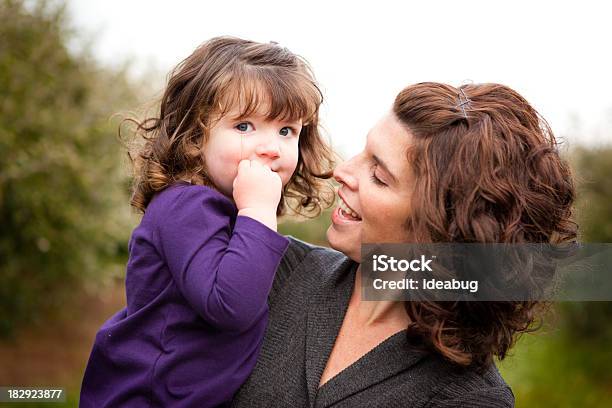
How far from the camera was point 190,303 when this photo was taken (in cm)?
197

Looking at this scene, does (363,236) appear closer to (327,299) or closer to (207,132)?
(327,299)

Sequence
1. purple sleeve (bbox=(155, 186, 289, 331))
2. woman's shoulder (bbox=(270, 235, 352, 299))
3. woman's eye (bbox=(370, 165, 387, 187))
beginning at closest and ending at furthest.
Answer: purple sleeve (bbox=(155, 186, 289, 331)) → woman's eye (bbox=(370, 165, 387, 187)) → woman's shoulder (bbox=(270, 235, 352, 299))

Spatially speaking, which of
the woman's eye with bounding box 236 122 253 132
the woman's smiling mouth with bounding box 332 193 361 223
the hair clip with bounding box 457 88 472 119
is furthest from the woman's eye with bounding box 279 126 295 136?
the hair clip with bounding box 457 88 472 119

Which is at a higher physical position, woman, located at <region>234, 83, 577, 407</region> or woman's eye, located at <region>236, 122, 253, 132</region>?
woman's eye, located at <region>236, 122, 253, 132</region>

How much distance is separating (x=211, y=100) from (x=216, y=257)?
0.58 metres

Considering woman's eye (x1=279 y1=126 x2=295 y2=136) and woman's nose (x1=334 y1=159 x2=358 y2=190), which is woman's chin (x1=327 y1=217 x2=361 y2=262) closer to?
woman's nose (x1=334 y1=159 x2=358 y2=190)

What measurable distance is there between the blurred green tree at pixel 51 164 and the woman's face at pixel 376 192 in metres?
3.39

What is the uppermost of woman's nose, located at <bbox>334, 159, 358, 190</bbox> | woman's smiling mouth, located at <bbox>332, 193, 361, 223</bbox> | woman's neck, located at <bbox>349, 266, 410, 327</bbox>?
woman's nose, located at <bbox>334, 159, 358, 190</bbox>

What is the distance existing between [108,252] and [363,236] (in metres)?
4.97

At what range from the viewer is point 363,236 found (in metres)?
2.16

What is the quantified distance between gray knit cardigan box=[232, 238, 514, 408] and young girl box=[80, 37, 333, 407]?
7 centimetres

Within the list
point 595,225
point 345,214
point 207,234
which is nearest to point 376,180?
point 345,214

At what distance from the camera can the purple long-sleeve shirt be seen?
6.32 ft

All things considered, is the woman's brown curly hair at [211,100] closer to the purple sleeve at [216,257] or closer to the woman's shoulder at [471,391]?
the purple sleeve at [216,257]
